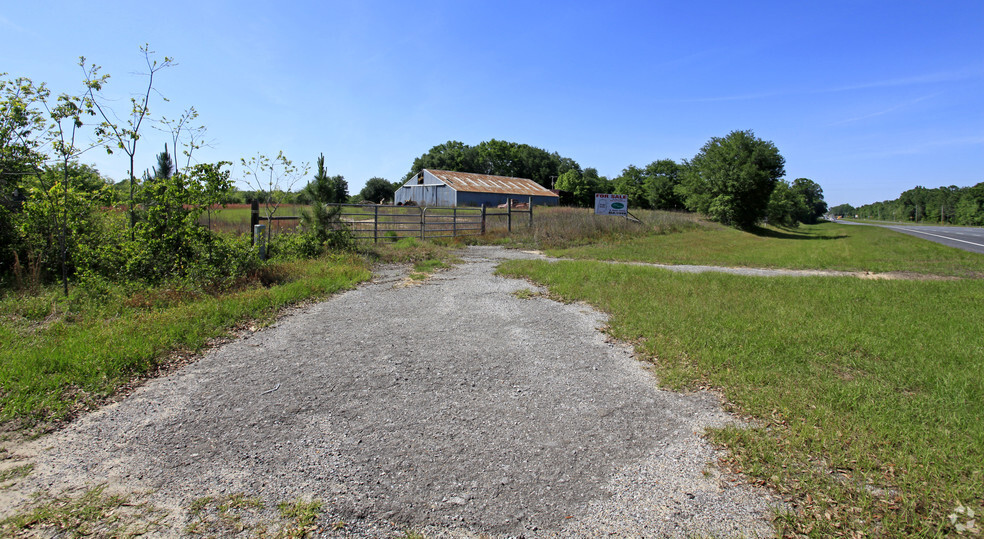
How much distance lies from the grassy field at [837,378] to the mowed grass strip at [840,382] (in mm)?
12

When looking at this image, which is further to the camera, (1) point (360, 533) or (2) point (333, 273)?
(2) point (333, 273)

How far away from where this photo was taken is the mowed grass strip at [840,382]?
9.64 ft

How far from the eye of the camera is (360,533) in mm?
2611

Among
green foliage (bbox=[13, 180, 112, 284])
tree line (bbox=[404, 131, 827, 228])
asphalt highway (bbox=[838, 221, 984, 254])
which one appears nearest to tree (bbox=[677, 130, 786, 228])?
tree line (bbox=[404, 131, 827, 228])

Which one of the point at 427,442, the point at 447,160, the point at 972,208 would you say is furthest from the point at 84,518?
the point at 972,208

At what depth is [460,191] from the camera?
49562 millimetres

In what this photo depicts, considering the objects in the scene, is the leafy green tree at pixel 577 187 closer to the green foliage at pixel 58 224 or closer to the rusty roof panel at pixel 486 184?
the rusty roof panel at pixel 486 184

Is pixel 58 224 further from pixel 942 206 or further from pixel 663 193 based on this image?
pixel 942 206

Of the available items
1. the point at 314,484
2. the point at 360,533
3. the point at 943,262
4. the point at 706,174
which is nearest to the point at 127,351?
the point at 314,484

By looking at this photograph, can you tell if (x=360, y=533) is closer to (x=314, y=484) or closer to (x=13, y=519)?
(x=314, y=484)

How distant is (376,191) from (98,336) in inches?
2657

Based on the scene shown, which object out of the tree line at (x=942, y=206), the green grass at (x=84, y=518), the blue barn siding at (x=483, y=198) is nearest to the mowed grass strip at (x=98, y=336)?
the green grass at (x=84, y=518)

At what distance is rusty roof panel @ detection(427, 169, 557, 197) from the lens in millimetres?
51250

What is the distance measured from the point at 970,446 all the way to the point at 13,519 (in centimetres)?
603
